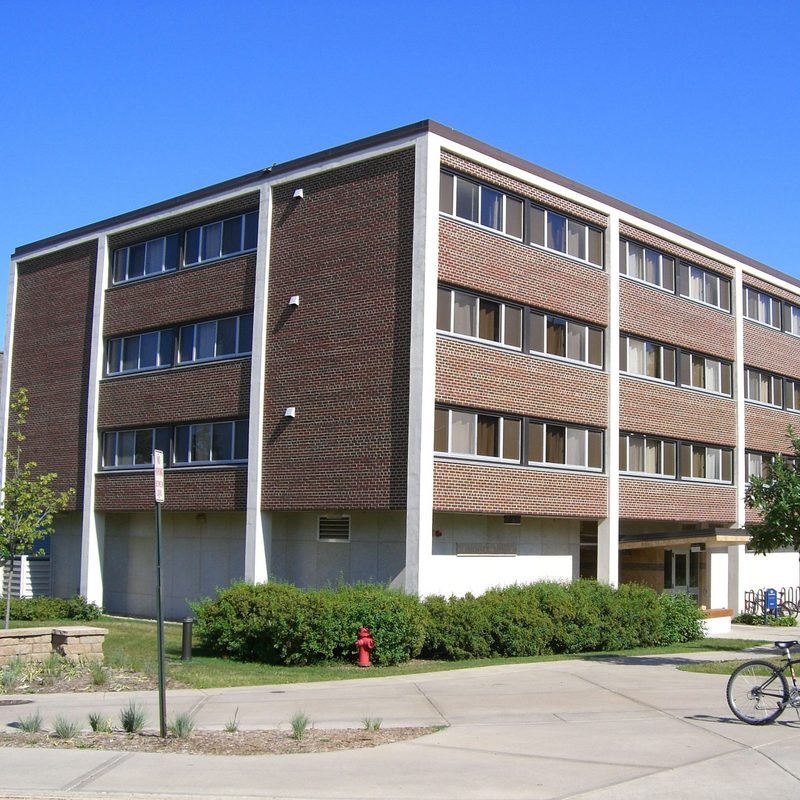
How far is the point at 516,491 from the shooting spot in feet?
90.8

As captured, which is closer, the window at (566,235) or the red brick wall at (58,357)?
the window at (566,235)

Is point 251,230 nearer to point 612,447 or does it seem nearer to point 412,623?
point 612,447

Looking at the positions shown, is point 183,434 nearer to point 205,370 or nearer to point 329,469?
point 205,370

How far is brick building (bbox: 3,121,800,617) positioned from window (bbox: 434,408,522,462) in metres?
0.06

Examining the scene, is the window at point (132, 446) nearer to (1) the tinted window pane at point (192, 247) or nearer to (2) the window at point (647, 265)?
(1) the tinted window pane at point (192, 247)

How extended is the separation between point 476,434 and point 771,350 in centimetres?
1726

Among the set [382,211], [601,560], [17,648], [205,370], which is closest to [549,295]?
[382,211]

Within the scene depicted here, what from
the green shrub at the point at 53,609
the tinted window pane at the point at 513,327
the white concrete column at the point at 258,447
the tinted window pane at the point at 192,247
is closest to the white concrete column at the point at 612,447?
the tinted window pane at the point at 513,327

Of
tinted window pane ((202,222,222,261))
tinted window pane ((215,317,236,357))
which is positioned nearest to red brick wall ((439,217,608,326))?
tinted window pane ((215,317,236,357))

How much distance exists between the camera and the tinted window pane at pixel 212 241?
3123cm

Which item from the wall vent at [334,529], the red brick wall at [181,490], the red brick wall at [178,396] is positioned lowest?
the wall vent at [334,529]

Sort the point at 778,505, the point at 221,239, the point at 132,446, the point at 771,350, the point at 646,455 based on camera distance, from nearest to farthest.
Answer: the point at 778,505, the point at 221,239, the point at 646,455, the point at 132,446, the point at 771,350

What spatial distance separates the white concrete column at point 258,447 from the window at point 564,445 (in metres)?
7.00

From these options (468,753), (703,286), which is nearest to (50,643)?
(468,753)
